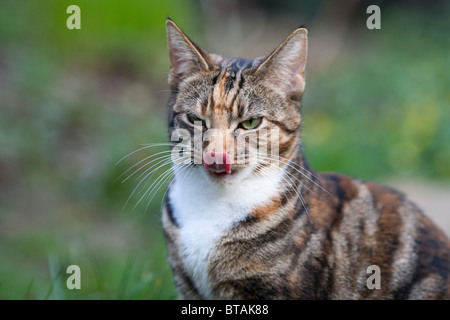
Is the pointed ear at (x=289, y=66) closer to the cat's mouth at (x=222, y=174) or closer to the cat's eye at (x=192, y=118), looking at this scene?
the cat's eye at (x=192, y=118)

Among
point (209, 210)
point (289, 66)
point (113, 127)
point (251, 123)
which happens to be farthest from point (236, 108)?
→ point (113, 127)

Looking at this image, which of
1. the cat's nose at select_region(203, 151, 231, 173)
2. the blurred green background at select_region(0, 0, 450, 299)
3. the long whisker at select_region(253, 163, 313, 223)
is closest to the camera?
the cat's nose at select_region(203, 151, 231, 173)

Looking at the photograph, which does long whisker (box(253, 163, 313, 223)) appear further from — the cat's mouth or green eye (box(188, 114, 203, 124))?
green eye (box(188, 114, 203, 124))

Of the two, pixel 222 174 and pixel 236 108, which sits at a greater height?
pixel 236 108

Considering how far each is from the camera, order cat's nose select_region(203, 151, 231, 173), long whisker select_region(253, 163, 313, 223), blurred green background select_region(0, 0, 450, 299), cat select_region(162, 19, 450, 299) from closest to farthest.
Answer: cat's nose select_region(203, 151, 231, 173) → cat select_region(162, 19, 450, 299) → long whisker select_region(253, 163, 313, 223) → blurred green background select_region(0, 0, 450, 299)

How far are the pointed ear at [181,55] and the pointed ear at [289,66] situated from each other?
0.31 metres

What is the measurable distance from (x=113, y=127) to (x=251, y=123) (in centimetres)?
344

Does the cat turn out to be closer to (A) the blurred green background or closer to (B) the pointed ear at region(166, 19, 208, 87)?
(B) the pointed ear at region(166, 19, 208, 87)

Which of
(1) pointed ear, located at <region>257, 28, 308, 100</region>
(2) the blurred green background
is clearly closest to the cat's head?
(1) pointed ear, located at <region>257, 28, 308, 100</region>

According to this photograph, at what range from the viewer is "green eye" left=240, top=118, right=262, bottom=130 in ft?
8.52

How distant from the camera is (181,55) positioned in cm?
278

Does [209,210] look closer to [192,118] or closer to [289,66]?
[192,118]

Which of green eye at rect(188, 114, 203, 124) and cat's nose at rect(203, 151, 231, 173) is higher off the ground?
green eye at rect(188, 114, 203, 124)

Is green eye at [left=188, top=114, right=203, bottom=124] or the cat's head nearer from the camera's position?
the cat's head
